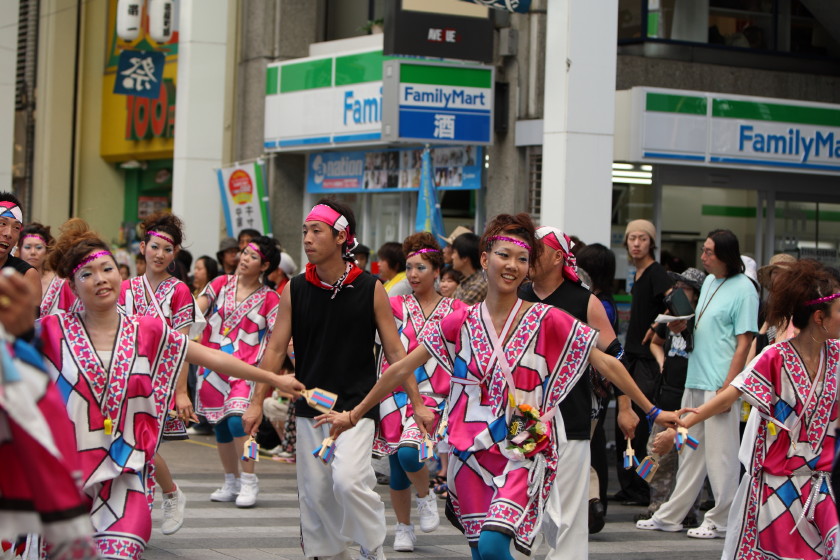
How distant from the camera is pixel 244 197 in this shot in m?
18.8

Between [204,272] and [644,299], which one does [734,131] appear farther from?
[204,272]

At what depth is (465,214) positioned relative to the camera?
1659cm

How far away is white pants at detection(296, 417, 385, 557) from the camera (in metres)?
6.97

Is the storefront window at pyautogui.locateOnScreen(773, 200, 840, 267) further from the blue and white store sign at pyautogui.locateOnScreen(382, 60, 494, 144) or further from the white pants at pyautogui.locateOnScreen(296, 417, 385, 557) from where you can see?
the white pants at pyautogui.locateOnScreen(296, 417, 385, 557)

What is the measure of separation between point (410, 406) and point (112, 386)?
11.6 feet

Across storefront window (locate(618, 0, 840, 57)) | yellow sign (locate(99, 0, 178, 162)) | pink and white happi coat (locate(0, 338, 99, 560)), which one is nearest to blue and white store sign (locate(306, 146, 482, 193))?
storefront window (locate(618, 0, 840, 57))

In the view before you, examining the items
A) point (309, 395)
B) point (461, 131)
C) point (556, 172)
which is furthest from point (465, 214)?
point (309, 395)

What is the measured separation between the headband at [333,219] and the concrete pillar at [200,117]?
1238cm

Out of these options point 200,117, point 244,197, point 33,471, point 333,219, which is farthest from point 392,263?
point 200,117

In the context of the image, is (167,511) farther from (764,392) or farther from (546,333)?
(764,392)

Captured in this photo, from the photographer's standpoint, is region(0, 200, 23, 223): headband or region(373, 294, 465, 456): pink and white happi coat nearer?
region(0, 200, 23, 223): headband

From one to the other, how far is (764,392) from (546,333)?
1.12 meters

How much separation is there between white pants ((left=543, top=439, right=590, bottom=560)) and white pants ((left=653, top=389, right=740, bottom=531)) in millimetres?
2708

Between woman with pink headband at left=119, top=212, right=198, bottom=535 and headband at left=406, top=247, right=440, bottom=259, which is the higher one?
headband at left=406, top=247, right=440, bottom=259
